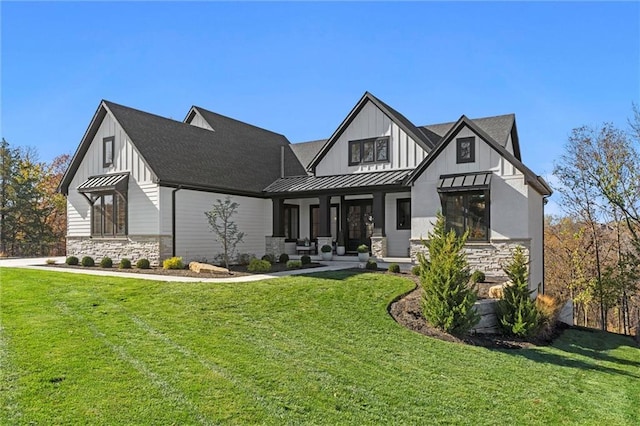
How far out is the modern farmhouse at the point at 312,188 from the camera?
54.0 ft

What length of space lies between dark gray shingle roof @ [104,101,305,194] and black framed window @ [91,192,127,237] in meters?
2.52

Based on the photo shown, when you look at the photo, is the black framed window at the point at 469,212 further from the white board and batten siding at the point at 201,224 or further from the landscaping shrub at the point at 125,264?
the landscaping shrub at the point at 125,264

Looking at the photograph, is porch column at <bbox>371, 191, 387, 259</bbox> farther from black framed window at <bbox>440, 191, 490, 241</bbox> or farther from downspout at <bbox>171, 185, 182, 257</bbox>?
downspout at <bbox>171, 185, 182, 257</bbox>

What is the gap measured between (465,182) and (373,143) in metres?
5.98

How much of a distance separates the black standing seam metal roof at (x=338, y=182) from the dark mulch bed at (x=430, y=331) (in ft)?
23.8

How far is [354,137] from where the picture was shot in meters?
21.6

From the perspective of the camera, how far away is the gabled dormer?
20.3 meters

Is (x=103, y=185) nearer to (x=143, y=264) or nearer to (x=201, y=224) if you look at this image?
(x=143, y=264)

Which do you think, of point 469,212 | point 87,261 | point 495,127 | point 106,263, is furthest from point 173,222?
point 495,127

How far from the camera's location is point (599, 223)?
27422mm

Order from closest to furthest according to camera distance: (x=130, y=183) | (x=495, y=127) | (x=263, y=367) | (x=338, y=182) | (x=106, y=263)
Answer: (x=263, y=367) < (x=106, y=263) < (x=130, y=183) < (x=338, y=182) < (x=495, y=127)

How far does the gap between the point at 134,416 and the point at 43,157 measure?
4107 cm

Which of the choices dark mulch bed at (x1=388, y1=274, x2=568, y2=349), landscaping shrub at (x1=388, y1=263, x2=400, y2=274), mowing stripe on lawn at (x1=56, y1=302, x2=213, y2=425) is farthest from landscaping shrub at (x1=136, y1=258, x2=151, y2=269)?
dark mulch bed at (x1=388, y1=274, x2=568, y2=349)

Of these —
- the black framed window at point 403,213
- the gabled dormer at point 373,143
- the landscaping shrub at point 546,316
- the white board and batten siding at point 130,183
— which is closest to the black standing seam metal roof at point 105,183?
the white board and batten siding at point 130,183
